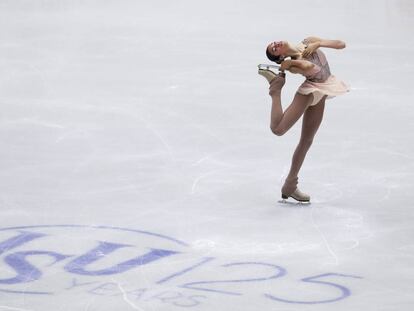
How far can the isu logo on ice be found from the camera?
22.7 ft

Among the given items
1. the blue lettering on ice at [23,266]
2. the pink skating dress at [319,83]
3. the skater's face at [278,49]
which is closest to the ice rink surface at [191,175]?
the blue lettering on ice at [23,266]

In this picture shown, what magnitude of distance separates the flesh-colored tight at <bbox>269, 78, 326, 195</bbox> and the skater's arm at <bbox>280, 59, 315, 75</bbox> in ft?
0.44

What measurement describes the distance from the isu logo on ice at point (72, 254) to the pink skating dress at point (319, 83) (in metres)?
1.47

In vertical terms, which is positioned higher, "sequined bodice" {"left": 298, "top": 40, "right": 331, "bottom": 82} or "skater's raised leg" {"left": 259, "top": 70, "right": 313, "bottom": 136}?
"sequined bodice" {"left": 298, "top": 40, "right": 331, "bottom": 82}

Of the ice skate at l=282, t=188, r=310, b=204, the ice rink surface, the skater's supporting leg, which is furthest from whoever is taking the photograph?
the ice skate at l=282, t=188, r=310, b=204

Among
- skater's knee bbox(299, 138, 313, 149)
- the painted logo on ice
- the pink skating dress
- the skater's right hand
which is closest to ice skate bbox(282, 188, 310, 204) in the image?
skater's knee bbox(299, 138, 313, 149)

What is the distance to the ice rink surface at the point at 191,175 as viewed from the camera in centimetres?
688

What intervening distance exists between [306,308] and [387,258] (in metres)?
1.17

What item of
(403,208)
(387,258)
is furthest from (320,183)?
(387,258)

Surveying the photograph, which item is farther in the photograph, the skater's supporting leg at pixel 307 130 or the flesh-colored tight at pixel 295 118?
the skater's supporting leg at pixel 307 130

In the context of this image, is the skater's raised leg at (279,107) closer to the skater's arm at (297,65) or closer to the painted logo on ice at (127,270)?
the skater's arm at (297,65)

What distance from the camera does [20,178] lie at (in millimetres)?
9289

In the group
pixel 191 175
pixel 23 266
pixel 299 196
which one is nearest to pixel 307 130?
pixel 299 196

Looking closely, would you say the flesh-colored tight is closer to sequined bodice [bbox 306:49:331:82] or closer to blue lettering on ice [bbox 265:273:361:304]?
sequined bodice [bbox 306:49:331:82]
